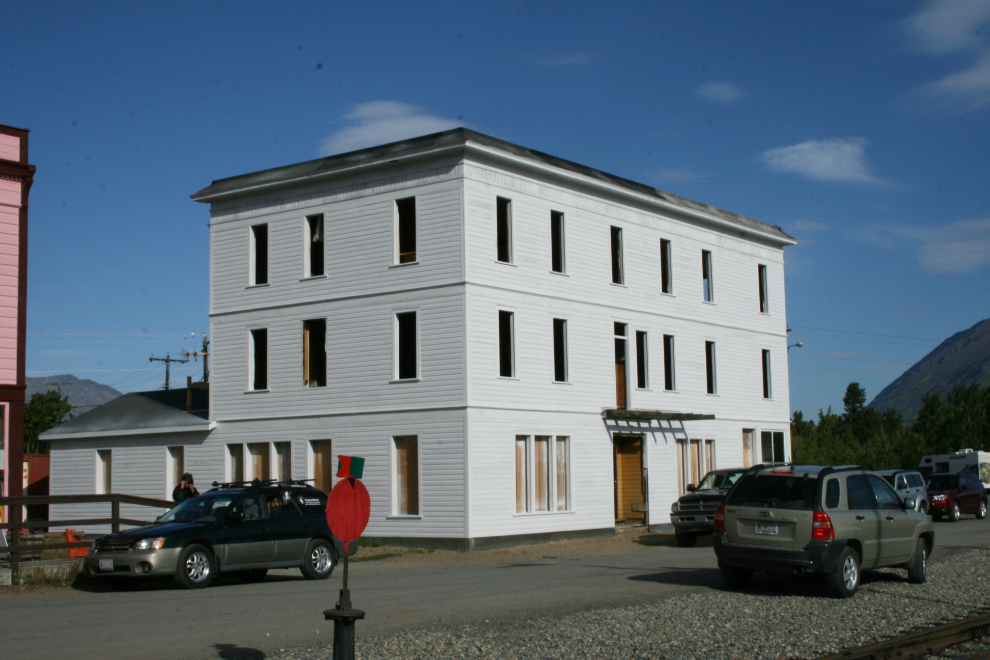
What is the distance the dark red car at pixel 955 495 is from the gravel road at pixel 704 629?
22.8 metres

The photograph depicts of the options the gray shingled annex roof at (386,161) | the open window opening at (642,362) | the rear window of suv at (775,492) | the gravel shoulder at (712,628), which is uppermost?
the gray shingled annex roof at (386,161)

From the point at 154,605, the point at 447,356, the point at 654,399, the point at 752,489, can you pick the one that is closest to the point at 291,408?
the point at 447,356

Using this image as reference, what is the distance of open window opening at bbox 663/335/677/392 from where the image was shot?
3291 cm

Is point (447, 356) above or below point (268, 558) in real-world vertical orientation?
above

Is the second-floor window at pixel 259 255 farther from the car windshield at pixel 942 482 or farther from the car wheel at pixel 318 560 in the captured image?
the car windshield at pixel 942 482

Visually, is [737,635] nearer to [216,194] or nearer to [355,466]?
[355,466]

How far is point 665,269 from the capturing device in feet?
110

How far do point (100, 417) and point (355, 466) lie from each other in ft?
86.7

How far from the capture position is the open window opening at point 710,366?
114 ft

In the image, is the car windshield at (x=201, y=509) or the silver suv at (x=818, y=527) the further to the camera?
the car windshield at (x=201, y=509)

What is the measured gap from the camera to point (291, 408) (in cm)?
2866

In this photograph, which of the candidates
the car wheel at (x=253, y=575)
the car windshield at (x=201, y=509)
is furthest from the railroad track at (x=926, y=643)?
the car wheel at (x=253, y=575)

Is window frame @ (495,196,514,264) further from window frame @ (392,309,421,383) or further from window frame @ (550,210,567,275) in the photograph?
window frame @ (392,309,421,383)

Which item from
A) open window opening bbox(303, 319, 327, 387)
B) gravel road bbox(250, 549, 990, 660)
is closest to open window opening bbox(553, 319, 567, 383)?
open window opening bbox(303, 319, 327, 387)
